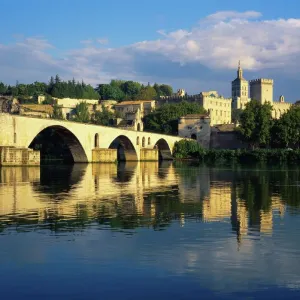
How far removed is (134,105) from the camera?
13600 cm

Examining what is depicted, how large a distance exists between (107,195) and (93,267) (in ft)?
45.1

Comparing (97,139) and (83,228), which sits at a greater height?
(97,139)

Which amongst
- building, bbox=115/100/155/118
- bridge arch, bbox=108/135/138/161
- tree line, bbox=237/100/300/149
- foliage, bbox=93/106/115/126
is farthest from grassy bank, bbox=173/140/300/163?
building, bbox=115/100/155/118

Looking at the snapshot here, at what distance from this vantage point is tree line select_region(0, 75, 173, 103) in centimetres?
13925

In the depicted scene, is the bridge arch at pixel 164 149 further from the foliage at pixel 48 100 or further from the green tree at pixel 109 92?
the green tree at pixel 109 92

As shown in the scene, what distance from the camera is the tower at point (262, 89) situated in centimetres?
17088

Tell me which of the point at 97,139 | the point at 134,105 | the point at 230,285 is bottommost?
the point at 230,285

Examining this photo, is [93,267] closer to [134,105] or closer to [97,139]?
[97,139]

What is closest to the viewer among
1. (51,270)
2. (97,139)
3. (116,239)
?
(51,270)

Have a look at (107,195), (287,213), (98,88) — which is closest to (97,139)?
(107,195)

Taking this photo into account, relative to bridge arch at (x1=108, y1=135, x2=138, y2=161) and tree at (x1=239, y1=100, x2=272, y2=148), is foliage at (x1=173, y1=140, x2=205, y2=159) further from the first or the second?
bridge arch at (x1=108, y1=135, x2=138, y2=161)

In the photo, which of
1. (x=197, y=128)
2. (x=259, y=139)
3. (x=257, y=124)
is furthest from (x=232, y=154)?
(x=197, y=128)

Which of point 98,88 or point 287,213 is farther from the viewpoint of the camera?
point 98,88

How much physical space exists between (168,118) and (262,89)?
75.4m
